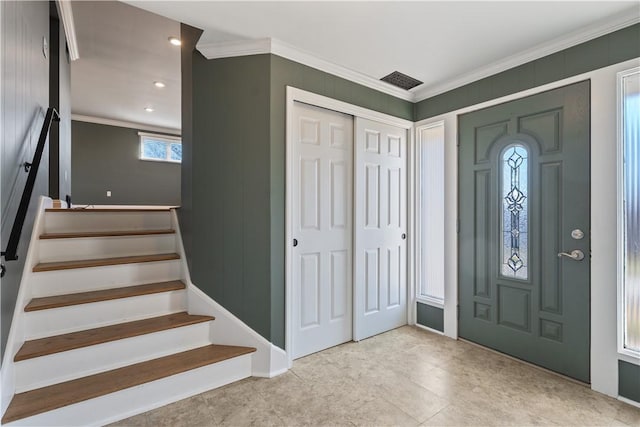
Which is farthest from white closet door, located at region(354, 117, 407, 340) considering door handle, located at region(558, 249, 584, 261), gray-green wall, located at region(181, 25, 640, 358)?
door handle, located at region(558, 249, 584, 261)

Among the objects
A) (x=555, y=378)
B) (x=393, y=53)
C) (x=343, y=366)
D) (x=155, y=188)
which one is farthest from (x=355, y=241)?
(x=155, y=188)

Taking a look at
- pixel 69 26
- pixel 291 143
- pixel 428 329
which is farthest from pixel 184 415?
pixel 69 26

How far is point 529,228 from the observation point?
2.42 m

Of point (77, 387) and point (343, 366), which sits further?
point (343, 366)

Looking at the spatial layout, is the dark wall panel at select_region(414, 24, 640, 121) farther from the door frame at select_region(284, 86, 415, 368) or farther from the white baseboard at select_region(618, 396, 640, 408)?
the white baseboard at select_region(618, 396, 640, 408)

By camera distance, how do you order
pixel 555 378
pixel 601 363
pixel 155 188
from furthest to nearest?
1. pixel 155 188
2. pixel 555 378
3. pixel 601 363

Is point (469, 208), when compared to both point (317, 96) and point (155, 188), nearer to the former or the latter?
point (317, 96)

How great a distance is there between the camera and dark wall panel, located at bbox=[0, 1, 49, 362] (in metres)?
1.60

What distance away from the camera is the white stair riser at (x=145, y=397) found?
1.60m

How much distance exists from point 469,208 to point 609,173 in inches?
38.9

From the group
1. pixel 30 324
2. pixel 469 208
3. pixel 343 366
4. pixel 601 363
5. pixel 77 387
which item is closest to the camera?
pixel 77 387

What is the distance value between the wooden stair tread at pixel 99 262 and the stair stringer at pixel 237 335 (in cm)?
36

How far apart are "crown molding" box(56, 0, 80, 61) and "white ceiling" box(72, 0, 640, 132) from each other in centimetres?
8

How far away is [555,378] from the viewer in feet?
7.27
